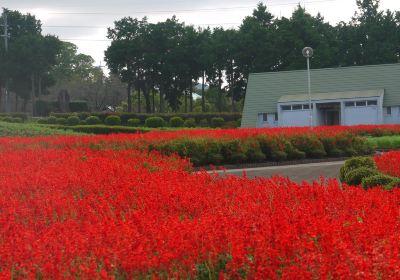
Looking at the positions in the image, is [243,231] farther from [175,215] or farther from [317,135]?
[317,135]

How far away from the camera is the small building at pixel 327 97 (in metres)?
45.0

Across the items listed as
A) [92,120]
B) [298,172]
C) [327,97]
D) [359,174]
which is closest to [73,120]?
[92,120]

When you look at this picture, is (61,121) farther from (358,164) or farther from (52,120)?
(358,164)

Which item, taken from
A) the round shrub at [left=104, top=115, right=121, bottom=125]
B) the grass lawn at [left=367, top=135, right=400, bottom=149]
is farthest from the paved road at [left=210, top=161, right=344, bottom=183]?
the round shrub at [left=104, top=115, right=121, bottom=125]

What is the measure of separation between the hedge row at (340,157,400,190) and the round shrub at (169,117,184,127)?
126ft

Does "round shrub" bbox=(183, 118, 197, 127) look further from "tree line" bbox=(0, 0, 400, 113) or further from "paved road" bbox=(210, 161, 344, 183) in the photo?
"paved road" bbox=(210, 161, 344, 183)

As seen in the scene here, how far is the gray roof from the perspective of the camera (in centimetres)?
4528

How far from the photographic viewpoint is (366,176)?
40.4ft

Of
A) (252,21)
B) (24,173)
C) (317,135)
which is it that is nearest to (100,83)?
(252,21)

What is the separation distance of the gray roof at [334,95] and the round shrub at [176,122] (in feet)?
30.7

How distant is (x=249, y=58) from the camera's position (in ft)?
220

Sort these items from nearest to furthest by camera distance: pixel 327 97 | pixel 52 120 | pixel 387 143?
pixel 387 143, pixel 327 97, pixel 52 120

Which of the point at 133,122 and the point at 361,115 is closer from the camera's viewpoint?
the point at 361,115

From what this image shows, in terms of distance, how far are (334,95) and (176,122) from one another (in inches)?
551
